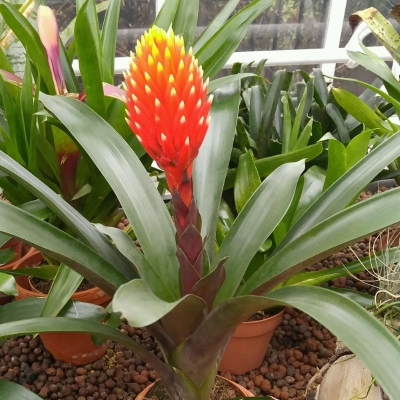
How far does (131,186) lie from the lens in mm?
704

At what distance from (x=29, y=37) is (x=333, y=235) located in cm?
77

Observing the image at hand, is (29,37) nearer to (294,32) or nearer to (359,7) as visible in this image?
(294,32)

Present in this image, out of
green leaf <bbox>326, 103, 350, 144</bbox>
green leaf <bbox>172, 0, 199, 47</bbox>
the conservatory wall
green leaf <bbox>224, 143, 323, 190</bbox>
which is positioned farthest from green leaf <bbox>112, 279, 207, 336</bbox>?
the conservatory wall

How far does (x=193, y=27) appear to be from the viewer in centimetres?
110

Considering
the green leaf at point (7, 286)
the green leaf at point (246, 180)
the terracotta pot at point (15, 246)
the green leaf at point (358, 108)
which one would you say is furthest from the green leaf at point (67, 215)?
the green leaf at point (358, 108)

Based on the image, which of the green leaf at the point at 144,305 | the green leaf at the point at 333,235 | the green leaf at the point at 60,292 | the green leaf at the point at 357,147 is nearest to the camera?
the green leaf at the point at 144,305

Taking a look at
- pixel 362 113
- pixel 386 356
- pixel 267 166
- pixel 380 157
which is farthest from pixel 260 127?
pixel 386 356

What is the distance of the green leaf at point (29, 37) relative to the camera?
92 cm

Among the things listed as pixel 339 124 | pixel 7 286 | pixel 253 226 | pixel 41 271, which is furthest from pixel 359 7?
pixel 7 286

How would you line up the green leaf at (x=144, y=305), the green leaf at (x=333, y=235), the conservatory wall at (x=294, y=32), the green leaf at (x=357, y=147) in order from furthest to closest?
the conservatory wall at (x=294, y=32) → the green leaf at (x=357, y=147) → the green leaf at (x=333, y=235) → the green leaf at (x=144, y=305)

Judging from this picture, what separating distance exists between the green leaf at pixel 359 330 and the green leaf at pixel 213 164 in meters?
0.22

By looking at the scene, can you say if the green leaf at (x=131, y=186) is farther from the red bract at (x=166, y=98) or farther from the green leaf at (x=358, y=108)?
the green leaf at (x=358, y=108)

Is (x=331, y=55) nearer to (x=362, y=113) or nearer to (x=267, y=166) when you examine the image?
(x=362, y=113)

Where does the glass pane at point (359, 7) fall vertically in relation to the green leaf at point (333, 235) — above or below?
above
